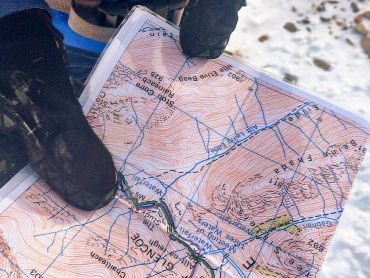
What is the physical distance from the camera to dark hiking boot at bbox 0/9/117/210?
0.83m

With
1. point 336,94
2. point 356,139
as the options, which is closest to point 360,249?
point 356,139

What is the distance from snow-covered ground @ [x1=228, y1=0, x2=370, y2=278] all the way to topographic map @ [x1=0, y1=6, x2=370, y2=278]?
0.64 ft

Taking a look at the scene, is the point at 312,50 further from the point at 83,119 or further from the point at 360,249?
the point at 83,119

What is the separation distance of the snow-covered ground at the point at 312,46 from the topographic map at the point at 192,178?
0.64ft

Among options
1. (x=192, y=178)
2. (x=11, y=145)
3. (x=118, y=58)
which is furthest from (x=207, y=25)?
(x=11, y=145)

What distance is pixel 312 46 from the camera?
4.01ft

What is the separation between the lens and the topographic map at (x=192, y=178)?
0.83 m

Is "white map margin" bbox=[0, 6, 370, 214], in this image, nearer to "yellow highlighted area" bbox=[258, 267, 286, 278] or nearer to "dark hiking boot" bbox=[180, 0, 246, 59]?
"dark hiking boot" bbox=[180, 0, 246, 59]

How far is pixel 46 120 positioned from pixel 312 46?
694mm

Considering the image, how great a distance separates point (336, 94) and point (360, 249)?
1.22 feet

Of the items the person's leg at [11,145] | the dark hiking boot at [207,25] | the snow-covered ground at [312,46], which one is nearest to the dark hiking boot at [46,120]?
the person's leg at [11,145]

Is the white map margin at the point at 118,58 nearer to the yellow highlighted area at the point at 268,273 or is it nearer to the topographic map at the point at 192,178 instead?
the topographic map at the point at 192,178

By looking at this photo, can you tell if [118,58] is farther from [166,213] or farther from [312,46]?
[312,46]

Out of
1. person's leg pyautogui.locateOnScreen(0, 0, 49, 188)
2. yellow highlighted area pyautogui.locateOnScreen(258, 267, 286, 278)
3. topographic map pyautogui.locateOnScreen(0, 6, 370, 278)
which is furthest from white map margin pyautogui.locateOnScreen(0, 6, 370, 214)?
yellow highlighted area pyautogui.locateOnScreen(258, 267, 286, 278)
